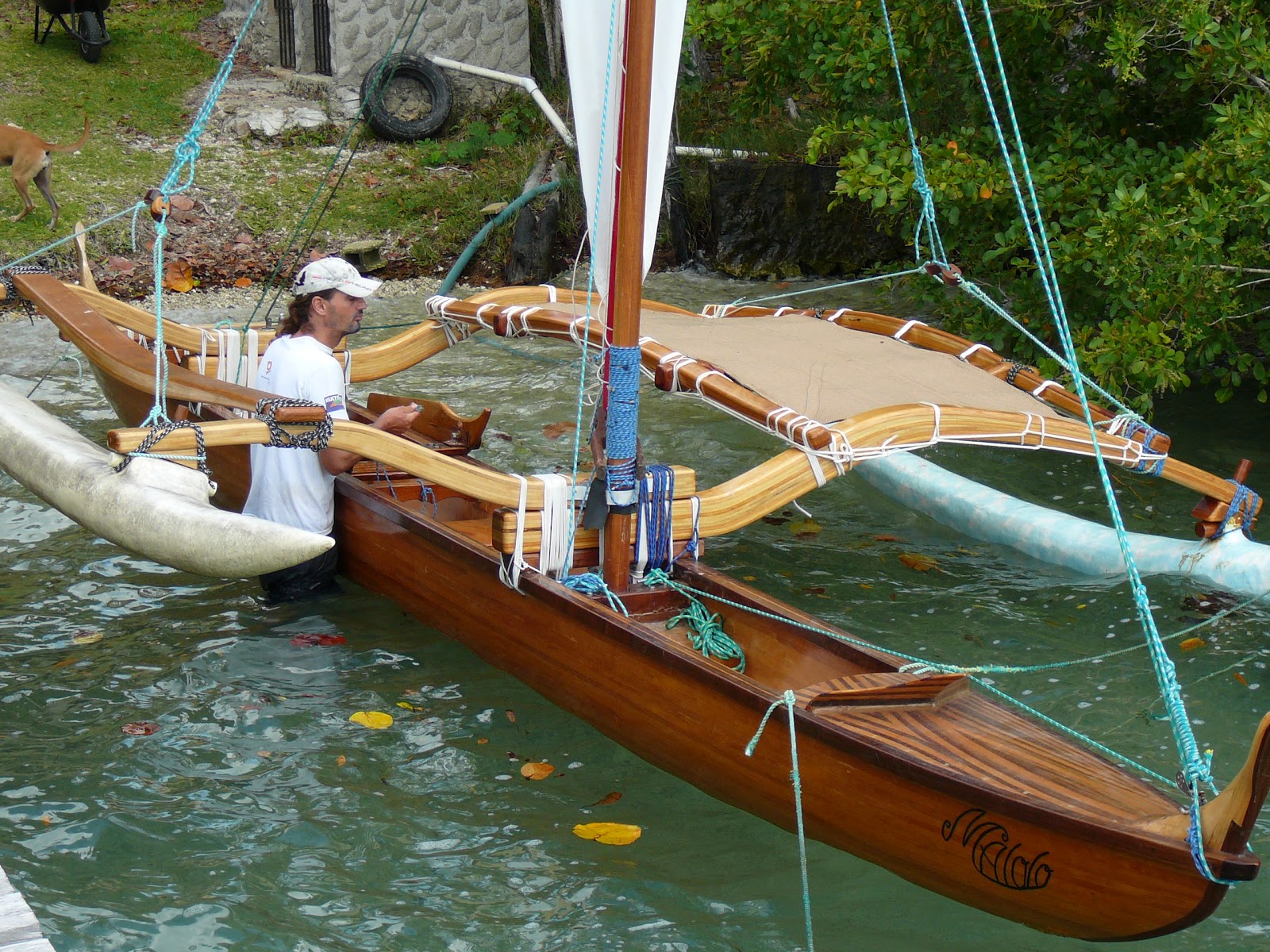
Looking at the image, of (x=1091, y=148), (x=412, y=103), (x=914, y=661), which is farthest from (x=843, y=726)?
(x=412, y=103)

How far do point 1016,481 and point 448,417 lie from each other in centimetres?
294

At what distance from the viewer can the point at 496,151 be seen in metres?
12.3

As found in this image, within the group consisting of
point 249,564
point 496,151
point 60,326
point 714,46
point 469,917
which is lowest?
point 469,917

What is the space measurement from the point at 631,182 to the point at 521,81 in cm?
803

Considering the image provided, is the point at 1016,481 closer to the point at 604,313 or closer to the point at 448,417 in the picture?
the point at 448,417

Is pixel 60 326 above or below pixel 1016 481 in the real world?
above

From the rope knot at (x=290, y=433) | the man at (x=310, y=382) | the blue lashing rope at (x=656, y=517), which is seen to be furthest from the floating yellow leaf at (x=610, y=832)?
the man at (x=310, y=382)

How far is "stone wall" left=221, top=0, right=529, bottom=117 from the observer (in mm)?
12586

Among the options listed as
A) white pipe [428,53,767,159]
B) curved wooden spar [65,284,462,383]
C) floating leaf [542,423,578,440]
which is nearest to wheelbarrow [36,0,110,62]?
white pipe [428,53,767,159]

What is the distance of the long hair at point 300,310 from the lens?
4.85m

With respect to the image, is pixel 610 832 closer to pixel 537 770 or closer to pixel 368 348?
pixel 537 770

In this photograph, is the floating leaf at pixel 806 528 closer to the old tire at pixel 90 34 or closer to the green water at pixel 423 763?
the green water at pixel 423 763

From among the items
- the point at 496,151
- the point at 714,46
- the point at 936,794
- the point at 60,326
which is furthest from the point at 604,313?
the point at 714,46

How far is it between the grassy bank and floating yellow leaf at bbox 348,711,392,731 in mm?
6431
